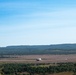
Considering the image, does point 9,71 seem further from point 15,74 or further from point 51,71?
point 51,71

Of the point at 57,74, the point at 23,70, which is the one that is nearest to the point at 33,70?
the point at 23,70

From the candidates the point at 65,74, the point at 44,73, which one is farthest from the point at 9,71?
the point at 65,74

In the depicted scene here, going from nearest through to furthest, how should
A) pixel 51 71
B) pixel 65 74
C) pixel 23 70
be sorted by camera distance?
pixel 65 74
pixel 51 71
pixel 23 70

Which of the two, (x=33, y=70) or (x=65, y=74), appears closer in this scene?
(x=65, y=74)

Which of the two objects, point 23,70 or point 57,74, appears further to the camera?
point 23,70

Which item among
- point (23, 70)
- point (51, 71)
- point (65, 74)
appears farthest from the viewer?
point (23, 70)

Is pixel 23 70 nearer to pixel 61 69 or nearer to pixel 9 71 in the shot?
pixel 9 71

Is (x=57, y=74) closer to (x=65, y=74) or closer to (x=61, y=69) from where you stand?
(x=65, y=74)
